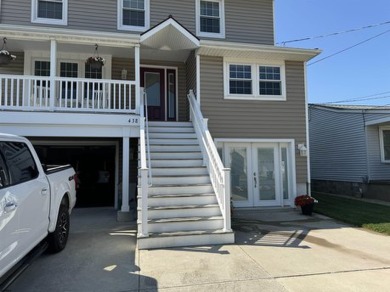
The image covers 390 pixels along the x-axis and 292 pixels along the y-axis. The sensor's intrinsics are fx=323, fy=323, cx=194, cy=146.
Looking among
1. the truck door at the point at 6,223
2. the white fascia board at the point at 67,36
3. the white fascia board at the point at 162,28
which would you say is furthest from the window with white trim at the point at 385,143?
the truck door at the point at 6,223

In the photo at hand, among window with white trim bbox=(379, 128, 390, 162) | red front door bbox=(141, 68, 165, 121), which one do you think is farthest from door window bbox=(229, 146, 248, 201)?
window with white trim bbox=(379, 128, 390, 162)

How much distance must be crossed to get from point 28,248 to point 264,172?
790 centimetres

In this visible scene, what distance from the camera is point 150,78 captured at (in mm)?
11609

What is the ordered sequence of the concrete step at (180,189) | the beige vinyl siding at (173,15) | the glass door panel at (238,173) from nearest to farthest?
the concrete step at (180,189) → the glass door panel at (238,173) → the beige vinyl siding at (173,15)

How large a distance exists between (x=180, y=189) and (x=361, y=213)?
574cm

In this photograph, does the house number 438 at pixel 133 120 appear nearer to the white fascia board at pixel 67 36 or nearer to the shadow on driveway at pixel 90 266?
the white fascia board at pixel 67 36

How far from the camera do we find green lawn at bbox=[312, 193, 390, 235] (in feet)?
25.4

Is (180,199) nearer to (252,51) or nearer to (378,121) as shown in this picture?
(252,51)

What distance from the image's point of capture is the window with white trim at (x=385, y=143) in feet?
45.5

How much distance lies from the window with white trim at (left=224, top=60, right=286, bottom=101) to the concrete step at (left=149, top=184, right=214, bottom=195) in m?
4.04

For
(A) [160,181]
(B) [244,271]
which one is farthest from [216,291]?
(A) [160,181]

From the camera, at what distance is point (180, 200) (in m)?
6.88

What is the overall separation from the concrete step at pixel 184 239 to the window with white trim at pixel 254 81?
5.34m

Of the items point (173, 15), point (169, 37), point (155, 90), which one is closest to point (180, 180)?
point (169, 37)
